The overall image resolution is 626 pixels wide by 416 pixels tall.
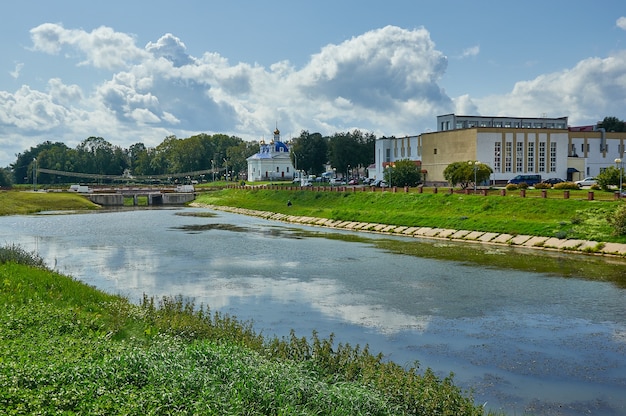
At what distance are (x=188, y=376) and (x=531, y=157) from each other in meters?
84.5

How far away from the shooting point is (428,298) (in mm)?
24578

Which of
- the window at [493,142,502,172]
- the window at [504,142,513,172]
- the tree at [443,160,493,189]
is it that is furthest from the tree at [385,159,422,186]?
A: the window at [504,142,513,172]

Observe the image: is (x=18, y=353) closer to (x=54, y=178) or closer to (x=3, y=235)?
(x=3, y=235)

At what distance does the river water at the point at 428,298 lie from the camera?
49.9ft

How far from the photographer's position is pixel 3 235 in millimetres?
52688

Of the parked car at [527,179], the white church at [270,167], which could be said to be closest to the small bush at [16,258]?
the parked car at [527,179]

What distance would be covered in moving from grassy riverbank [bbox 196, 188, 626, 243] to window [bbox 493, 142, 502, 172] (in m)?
23.8

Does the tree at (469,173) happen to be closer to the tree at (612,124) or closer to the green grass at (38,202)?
the green grass at (38,202)

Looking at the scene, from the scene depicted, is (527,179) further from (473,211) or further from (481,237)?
(481,237)

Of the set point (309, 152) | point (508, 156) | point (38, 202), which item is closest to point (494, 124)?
point (508, 156)

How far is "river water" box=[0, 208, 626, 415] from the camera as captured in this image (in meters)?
15.2

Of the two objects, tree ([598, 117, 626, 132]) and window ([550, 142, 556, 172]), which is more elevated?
tree ([598, 117, 626, 132])

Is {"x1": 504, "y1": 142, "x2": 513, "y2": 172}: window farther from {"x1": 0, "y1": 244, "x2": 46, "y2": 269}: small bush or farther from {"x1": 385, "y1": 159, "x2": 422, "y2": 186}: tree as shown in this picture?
{"x1": 0, "y1": 244, "x2": 46, "y2": 269}: small bush

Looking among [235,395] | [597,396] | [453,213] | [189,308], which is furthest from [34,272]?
[453,213]
